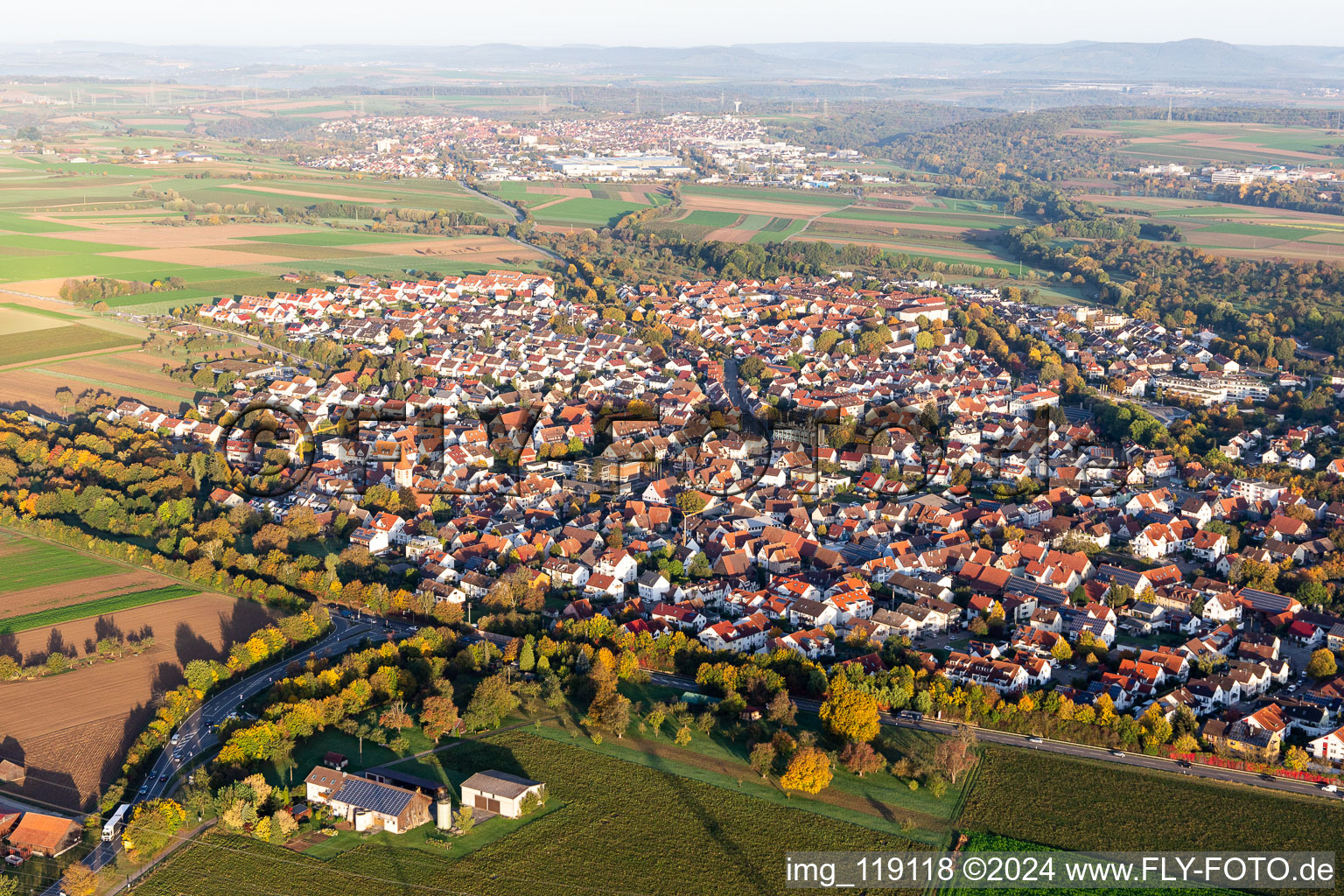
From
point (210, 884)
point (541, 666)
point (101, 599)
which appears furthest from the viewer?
point (101, 599)

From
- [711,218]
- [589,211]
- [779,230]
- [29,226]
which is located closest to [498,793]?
[779,230]

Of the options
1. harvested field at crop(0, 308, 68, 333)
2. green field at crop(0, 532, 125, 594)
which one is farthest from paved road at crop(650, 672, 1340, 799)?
harvested field at crop(0, 308, 68, 333)

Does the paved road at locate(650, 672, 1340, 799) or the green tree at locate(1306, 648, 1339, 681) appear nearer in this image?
the paved road at locate(650, 672, 1340, 799)

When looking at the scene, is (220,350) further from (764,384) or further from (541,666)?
(541,666)

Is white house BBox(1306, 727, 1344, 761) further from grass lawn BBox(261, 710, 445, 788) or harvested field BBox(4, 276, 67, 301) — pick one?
harvested field BBox(4, 276, 67, 301)

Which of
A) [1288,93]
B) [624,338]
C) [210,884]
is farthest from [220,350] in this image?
[1288,93]
